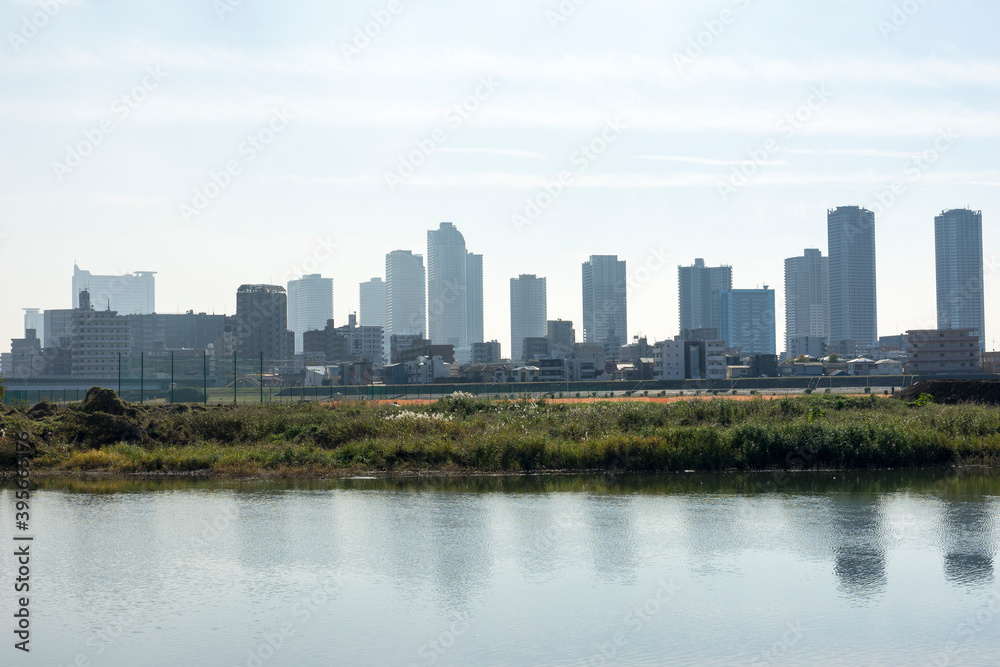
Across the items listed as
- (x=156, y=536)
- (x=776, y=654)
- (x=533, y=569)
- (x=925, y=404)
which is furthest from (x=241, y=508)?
(x=925, y=404)

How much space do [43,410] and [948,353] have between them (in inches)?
4210

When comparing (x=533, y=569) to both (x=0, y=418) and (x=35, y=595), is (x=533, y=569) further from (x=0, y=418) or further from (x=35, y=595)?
(x=0, y=418)

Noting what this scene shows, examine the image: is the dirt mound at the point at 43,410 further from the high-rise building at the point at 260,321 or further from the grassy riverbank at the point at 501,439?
the high-rise building at the point at 260,321

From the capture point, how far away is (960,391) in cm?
3941

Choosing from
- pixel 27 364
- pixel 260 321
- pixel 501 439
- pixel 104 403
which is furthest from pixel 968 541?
pixel 27 364

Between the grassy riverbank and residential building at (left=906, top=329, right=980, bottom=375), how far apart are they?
284ft

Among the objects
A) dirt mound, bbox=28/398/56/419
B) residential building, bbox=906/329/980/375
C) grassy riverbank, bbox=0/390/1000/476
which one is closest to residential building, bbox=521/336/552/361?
residential building, bbox=906/329/980/375

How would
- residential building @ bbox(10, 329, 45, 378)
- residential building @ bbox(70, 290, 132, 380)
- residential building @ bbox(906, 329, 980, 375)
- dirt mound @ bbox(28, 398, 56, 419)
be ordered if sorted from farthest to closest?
residential building @ bbox(10, 329, 45, 378)
residential building @ bbox(70, 290, 132, 380)
residential building @ bbox(906, 329, 980, 375)
dirt mound @ bbox(28, 398, 56, 419)

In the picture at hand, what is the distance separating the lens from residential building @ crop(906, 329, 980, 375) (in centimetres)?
10981

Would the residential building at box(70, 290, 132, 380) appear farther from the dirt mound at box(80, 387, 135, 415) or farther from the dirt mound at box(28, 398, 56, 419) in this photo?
the dirt mound at box(80, 387, 135, 415)

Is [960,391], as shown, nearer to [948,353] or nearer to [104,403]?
[104,403]

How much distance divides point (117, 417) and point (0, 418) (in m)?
3.80

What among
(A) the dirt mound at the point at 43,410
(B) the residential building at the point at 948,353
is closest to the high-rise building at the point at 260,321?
(B) the residential building at the point at 948,353

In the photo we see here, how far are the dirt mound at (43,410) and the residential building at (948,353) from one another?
336 ft
